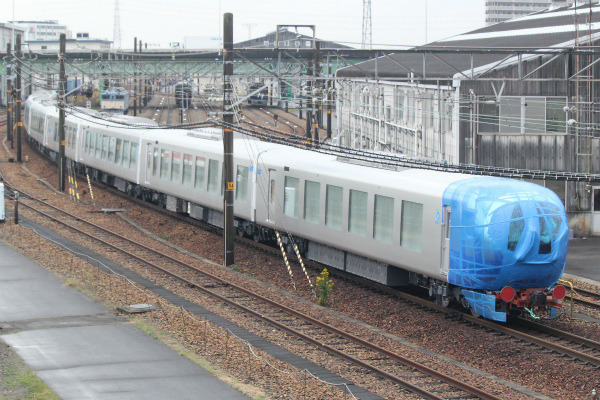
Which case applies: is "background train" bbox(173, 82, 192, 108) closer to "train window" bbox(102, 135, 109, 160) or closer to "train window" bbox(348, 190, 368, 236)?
"train window" bbox(102, 135, 109, 160)

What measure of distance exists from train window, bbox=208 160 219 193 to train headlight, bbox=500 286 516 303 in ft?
41.9

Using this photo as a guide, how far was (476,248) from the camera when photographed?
15227 millimetres

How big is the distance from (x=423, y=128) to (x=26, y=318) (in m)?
20.9

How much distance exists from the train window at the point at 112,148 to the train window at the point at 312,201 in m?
16.7

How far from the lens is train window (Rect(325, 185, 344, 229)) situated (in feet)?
65.1

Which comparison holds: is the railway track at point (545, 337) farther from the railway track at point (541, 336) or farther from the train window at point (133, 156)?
the train window at point (133, 156)

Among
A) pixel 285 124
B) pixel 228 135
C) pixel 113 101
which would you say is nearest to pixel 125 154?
pixel 228 135

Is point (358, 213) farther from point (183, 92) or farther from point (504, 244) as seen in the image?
point (183, 92)

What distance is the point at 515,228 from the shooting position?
1509cm

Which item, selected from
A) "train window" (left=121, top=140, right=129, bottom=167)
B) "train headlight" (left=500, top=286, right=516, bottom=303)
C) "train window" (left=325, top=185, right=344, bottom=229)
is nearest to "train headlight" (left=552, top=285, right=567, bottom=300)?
"train headlight" (left=500, top=286, right=516, bottom=303)

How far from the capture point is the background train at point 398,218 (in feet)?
49.9

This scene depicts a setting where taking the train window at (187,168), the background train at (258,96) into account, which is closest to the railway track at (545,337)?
the train window at (187,168)

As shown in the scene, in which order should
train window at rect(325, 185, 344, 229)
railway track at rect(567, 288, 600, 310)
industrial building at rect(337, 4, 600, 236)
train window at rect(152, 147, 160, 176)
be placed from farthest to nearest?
train window at rect(152, 147, 160, 176) < industrial building at rect(337, 4, 600, 236) < train window at rect(325, 185, 344, 229) < railway track at rect(567, 288, 600, 310)

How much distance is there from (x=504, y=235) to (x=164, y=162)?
58.5ft
